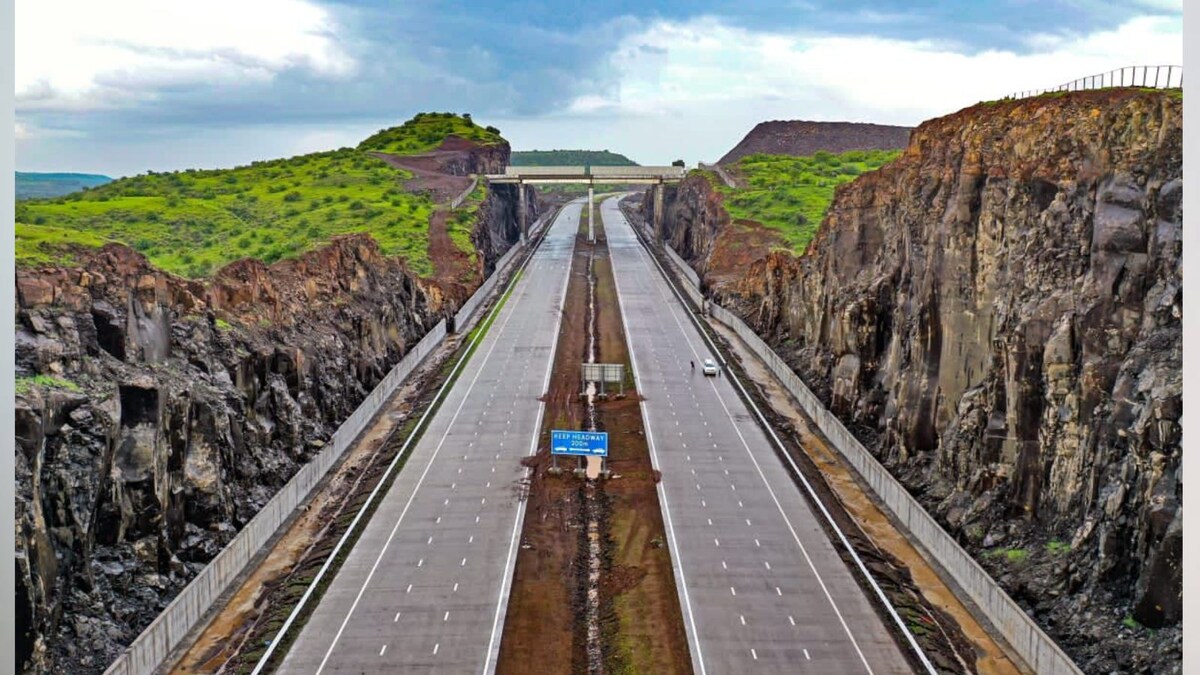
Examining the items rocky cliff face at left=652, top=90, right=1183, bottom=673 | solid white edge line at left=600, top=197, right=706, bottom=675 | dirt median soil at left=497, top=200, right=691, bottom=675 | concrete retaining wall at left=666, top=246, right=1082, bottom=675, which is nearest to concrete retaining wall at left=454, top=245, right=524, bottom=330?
solid white edge line at left=600, top=197, right=706, bottom=675

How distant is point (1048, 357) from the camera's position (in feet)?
189

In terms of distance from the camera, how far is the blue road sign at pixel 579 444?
72500 mm

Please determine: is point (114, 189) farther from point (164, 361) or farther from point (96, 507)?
point (96, 507)

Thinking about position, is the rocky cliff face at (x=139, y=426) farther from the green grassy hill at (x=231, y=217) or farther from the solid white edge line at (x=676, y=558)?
the solid white edge line at (x=676, y=558)

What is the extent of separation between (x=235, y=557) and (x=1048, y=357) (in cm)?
3833

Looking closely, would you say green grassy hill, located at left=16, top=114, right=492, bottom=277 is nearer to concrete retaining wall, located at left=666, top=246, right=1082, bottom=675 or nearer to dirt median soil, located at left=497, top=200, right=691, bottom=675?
dirt median soil, located at left=497, top=200, right=691, bottom=675

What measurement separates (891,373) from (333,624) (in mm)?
43059

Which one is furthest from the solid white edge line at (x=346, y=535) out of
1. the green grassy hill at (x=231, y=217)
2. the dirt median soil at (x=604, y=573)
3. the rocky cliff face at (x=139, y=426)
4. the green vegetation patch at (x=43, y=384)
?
the green grassy hill at (x=231, y=217)

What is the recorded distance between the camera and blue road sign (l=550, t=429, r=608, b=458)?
7250 cm

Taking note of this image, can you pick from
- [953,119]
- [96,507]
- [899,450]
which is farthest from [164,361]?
[953,119]

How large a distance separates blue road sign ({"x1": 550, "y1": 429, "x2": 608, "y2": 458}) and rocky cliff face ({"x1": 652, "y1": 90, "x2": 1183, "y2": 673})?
1713 centimetres

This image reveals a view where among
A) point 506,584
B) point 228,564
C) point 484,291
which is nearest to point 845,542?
point 506,584

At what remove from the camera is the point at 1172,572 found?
142ft

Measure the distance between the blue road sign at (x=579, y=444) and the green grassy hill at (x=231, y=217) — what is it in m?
28.4
